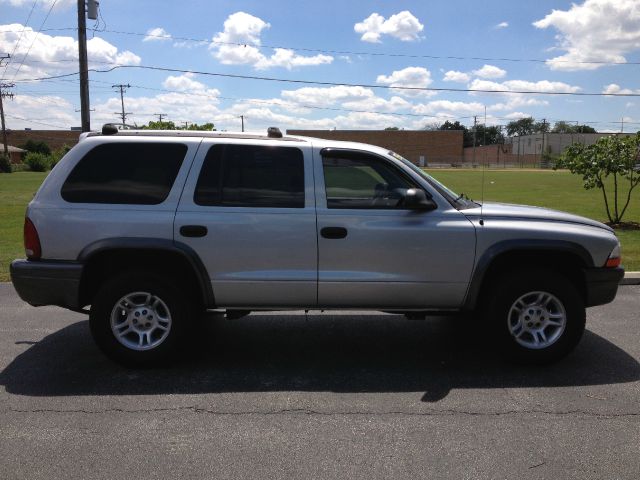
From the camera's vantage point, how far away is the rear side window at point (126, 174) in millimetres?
4441

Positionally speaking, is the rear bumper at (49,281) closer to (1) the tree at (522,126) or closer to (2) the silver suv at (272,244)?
(2) the silver suv at (272,244)

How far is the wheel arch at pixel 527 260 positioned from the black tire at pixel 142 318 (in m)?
2.33

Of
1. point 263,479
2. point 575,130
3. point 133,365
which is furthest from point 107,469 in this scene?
point 575,130

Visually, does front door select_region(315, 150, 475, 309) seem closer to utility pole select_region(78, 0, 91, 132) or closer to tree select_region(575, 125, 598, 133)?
utility pole select_region(78, 0, 91, 132)

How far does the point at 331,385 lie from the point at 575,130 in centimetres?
13642

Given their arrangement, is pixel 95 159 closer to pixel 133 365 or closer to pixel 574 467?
pixel 133 365

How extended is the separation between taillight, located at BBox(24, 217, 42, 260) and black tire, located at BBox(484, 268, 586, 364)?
11.9ft

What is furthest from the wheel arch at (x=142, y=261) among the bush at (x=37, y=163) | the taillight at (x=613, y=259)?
the bush at (x=37, y=163)

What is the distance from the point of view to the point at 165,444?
3.38 meters

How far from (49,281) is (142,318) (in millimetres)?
766

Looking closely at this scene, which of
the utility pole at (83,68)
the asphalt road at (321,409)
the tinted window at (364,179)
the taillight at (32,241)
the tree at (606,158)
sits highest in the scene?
the utility pole at (83,68)

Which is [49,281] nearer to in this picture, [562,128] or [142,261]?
[142,261]

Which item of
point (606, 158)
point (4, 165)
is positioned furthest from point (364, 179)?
point (4, 165)

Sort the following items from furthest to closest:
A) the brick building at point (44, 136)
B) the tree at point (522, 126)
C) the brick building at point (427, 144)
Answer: the tree at point (522, 126), the brick building at point (44, 136), the brick building at point (427, 144)
